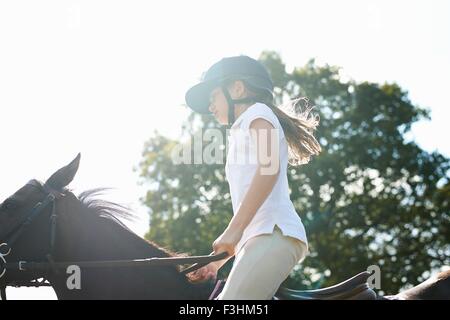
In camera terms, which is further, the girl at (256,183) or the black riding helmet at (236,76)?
the black riding helmet at (236,76)

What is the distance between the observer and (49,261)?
5.13 metres

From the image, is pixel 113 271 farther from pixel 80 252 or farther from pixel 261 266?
pixel 261 266

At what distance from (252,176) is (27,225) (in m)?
2.00

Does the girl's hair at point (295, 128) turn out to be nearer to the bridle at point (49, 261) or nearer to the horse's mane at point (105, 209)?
the bridle at point (49, 261)

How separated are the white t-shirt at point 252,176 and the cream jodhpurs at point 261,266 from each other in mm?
58

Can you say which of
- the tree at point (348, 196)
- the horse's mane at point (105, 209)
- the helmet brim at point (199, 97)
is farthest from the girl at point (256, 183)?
the tree at point (348, 196)

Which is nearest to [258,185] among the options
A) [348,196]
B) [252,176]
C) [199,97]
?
[252,176]

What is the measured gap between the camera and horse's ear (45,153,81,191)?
5.48 metres

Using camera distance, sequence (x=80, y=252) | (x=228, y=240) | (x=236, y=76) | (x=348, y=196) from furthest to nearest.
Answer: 1. (x=348, y=196)
2. (x=80, y=252)
3. (x=236, y=76)
4. (x=228, y=240)

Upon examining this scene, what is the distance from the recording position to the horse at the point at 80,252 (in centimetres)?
509

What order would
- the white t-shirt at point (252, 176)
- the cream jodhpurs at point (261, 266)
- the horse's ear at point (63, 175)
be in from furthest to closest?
the horse's ear at point (63, 175), the white t-shirt at point (252, 176), the cream jodhpurs at point (261, 266)

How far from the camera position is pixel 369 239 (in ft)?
97.7
